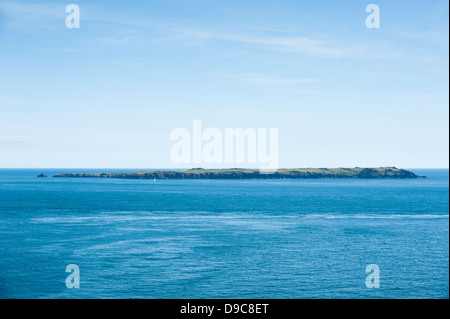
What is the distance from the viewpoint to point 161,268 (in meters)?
44.7

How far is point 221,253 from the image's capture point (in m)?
51.5

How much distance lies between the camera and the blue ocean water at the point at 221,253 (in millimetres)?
39406

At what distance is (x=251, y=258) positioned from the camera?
50.0 metres

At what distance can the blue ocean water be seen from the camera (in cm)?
3941

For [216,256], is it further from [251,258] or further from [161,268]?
[161,268]

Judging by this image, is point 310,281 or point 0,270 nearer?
point 310,281
